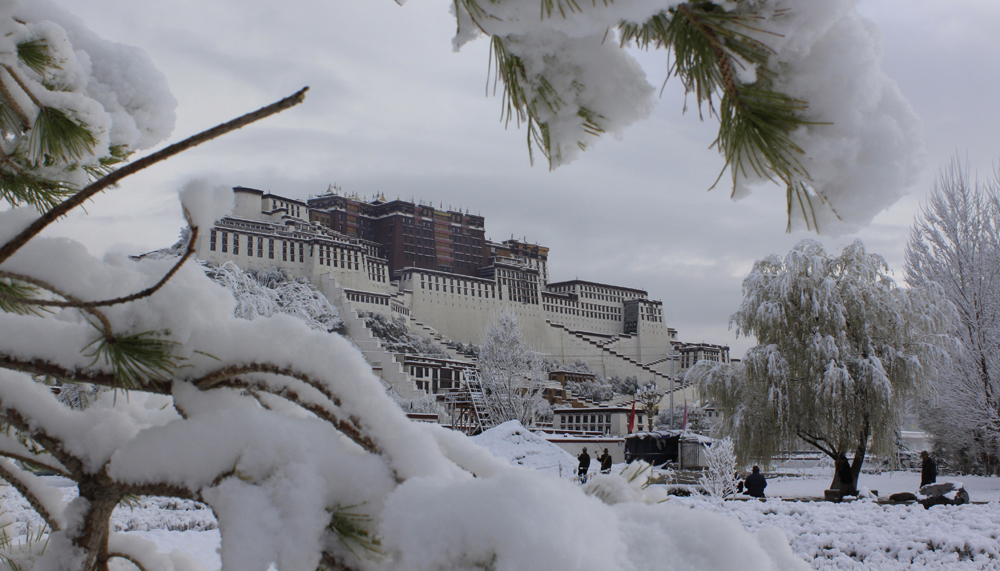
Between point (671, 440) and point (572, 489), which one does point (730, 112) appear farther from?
point (671, 440)

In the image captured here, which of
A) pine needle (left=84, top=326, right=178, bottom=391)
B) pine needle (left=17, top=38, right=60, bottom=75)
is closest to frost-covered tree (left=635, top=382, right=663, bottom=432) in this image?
pine needle (left=17, top=38, right=60, bottom=75)

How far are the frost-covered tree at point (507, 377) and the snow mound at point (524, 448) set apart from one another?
10.6 meters

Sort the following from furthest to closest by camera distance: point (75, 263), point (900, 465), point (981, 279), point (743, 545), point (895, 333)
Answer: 1. point (900, 465)
2. point (981, 279)
3. point (895, 333)
4. point (75, 263)
5. point (743, 545)

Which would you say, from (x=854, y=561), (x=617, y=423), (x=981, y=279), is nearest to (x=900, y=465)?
(x=981, y=279)

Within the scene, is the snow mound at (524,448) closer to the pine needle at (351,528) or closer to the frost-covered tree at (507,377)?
the frost-covered tree at (507,377)

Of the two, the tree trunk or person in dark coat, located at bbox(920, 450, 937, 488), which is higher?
the tree trunk

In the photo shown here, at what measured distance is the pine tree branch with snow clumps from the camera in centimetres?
89

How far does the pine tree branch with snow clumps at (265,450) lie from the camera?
34.9 inches

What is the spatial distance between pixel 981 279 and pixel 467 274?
48.7m

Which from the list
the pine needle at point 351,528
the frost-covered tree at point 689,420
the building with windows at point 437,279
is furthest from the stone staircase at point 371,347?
the pine needle at point 351,528

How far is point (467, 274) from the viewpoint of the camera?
66.4 m

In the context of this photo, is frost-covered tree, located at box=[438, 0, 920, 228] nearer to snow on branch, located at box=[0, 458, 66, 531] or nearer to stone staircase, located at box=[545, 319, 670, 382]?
snow on branch, located at box=[0, 458, 66, 531]

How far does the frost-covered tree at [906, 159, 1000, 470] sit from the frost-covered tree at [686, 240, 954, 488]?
17.5 ft

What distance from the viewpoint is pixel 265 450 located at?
1.00 m
